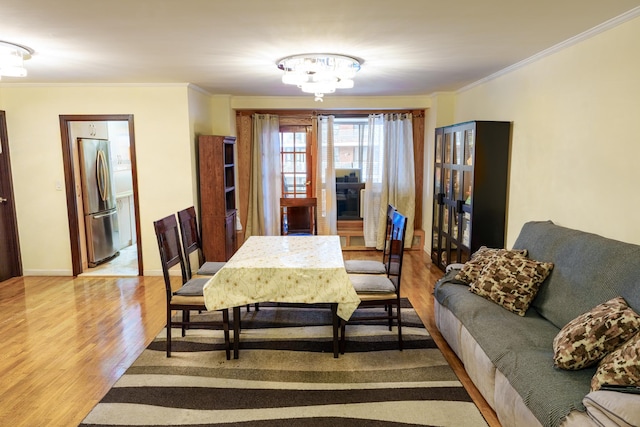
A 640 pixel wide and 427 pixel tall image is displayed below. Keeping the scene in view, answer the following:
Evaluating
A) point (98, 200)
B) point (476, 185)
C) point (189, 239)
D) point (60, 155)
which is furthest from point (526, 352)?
point (98, 200)

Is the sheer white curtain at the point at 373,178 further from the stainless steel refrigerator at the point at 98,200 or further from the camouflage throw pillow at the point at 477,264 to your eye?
the stainless steel refrigerator at the point at 98,200

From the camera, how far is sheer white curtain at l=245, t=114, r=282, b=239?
620 cm

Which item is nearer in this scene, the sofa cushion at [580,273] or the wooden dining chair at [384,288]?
the sofa cushion at [580,273]

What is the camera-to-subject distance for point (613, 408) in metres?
1.56

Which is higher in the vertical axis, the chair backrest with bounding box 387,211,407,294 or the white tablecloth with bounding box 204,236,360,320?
the chair backrest with bounding box 387,211,407,294

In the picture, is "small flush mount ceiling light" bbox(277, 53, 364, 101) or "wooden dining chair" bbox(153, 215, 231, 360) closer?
"wooden dining chair" bbox(153, 215, 231, 360)

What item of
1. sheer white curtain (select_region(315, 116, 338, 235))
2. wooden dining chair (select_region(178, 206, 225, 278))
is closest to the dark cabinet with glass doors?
sheer white curtain (select_region(315, 116, 338, 235))

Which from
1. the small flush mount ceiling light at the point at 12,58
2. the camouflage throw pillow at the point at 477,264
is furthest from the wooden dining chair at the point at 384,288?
the small flush mount ceiling light at the point at 12,58

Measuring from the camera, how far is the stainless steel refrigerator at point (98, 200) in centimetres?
532

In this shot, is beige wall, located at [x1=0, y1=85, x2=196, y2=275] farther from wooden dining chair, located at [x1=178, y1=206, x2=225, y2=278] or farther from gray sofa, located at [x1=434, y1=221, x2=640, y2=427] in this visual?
gray sofa, located at [x1=434, y1=221, x2=640, y2=427]

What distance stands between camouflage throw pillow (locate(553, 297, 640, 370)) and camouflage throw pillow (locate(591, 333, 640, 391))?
0.07 meters

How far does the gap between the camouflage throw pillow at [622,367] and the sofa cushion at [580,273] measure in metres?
0.37

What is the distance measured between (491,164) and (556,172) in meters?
0.80

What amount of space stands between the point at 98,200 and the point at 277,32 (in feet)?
13.3
